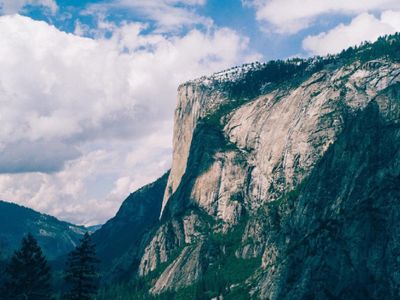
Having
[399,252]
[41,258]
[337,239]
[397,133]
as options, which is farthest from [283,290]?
[41,258]

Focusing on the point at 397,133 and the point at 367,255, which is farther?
the point at 397,133

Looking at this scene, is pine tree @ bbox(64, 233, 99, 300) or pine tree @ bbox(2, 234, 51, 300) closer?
pine tree @ bbox(64, 233, 99, 300)

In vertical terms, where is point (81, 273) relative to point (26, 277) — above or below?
below

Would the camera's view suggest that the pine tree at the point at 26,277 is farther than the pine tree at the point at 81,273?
Yes

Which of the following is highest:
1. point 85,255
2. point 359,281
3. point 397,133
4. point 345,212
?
point 397,133

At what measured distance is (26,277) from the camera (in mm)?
65312

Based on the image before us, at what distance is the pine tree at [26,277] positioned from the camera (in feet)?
213

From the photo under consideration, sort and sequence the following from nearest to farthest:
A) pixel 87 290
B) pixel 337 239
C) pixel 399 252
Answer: pixel 87 290
pixel 399 252
pixel 337 239

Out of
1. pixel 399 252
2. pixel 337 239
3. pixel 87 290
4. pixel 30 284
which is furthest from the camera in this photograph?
pixel 337 239

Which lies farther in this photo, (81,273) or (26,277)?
(26,277)

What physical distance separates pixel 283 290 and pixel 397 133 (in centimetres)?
6619

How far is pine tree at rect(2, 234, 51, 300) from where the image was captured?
65.1 m

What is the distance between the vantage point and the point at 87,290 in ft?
200

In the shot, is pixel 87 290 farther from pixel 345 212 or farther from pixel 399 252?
pixel 345 212
